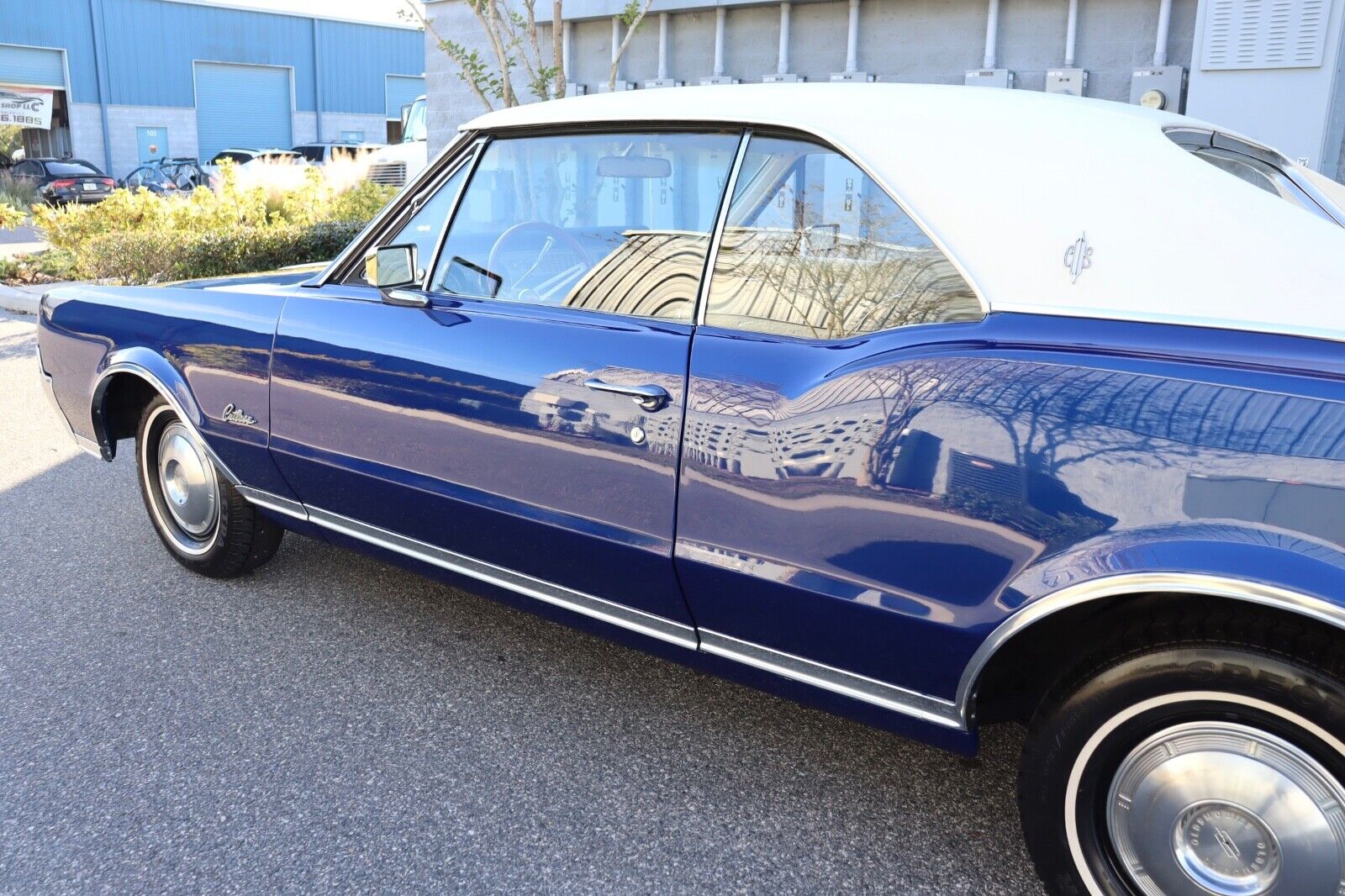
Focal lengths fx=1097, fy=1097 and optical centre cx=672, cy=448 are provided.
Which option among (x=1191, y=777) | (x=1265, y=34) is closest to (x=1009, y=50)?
(x=1265, y=34)

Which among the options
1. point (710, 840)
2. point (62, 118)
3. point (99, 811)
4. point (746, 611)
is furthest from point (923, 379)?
point (62, 118)

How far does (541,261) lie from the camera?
9.86 feet

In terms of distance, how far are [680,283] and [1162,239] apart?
1.05 metres

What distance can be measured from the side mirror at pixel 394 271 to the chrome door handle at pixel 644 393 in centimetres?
81

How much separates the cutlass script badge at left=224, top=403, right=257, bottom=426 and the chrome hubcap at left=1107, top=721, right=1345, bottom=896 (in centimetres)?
265

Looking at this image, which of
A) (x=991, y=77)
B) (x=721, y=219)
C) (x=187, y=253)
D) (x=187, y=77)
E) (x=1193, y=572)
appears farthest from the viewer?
(x=187, y=77)

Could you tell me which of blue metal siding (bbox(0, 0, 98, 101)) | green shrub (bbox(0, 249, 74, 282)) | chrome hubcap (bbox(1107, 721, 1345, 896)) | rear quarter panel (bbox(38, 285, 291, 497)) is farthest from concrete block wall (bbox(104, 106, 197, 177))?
chrome hubcap (bbox(1107, 721, 1345, 896))

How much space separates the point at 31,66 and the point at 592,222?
39420 millimetres

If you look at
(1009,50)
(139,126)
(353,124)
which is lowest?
(1009,50)

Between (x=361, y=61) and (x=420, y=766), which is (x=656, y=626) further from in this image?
(x=361, y=61)

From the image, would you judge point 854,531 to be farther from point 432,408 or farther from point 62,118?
point 62,118

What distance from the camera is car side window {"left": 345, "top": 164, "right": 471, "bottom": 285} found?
123 inches

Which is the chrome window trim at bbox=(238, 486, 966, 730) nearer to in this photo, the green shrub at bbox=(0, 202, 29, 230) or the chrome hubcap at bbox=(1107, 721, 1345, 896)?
the chrome hubcap at bbox=(1107, 721, 1345, 896)

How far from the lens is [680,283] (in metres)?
2.59
